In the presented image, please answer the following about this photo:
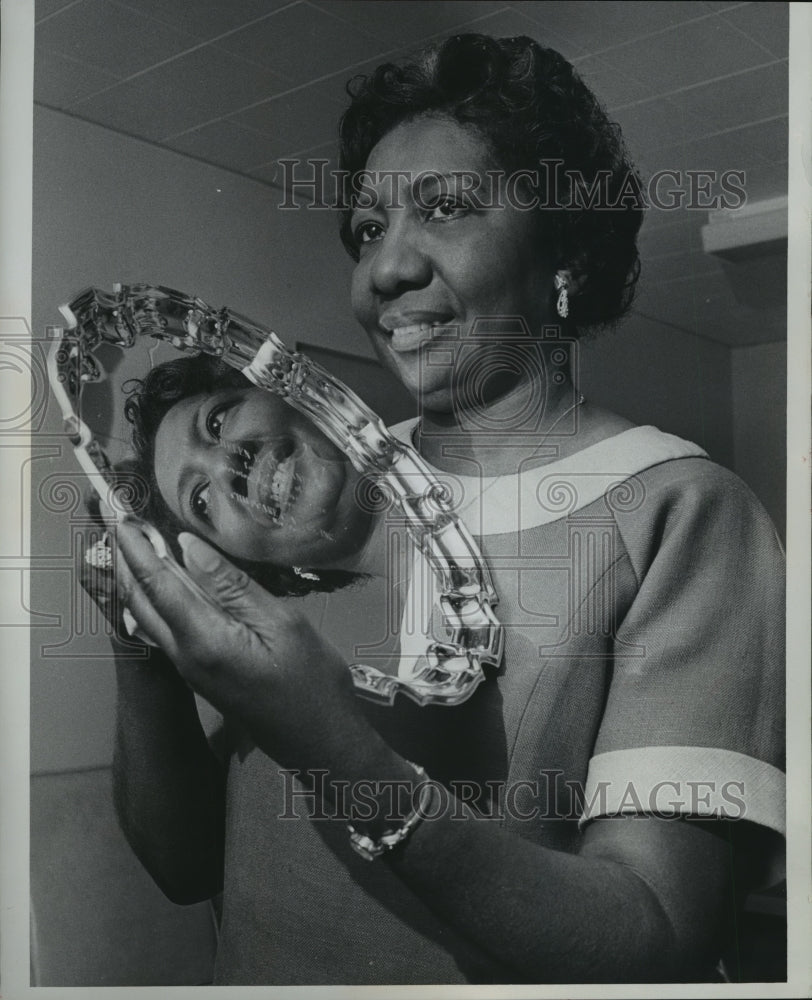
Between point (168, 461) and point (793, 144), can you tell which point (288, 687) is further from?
point (793, 144)

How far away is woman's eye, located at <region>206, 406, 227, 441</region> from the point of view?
1.52m

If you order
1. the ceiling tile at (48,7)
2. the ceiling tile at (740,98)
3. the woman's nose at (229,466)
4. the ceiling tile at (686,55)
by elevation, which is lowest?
the woman's nose at (229,466)

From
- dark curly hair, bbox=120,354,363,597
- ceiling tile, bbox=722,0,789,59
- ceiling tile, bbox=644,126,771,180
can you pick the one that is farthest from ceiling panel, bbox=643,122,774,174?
dark curly hair, bbox=120,354,363,597

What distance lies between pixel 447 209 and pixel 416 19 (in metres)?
0.29

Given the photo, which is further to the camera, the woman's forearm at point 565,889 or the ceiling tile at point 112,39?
the ceiling tile at point 112,39

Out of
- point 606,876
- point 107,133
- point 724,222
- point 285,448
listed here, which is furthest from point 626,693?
point 107,133

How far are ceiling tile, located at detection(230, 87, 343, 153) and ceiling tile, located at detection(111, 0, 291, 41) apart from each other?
0.13 metres

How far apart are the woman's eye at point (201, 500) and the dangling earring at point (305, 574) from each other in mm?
150

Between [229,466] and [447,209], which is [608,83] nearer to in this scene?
[447,209]

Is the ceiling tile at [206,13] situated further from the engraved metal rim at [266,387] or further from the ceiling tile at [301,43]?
the engraved metal rim at [266,387]

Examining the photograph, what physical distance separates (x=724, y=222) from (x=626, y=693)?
0.71 m

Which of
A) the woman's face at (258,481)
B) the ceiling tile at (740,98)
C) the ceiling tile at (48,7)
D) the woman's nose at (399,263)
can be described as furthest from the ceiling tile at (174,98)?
the ceiling tile at (740,98)

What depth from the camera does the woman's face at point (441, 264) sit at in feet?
4.98

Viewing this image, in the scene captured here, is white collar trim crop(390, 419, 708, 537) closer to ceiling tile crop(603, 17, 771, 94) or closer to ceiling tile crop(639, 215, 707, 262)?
ceiling tile crop(639, 215, 707, 262)
